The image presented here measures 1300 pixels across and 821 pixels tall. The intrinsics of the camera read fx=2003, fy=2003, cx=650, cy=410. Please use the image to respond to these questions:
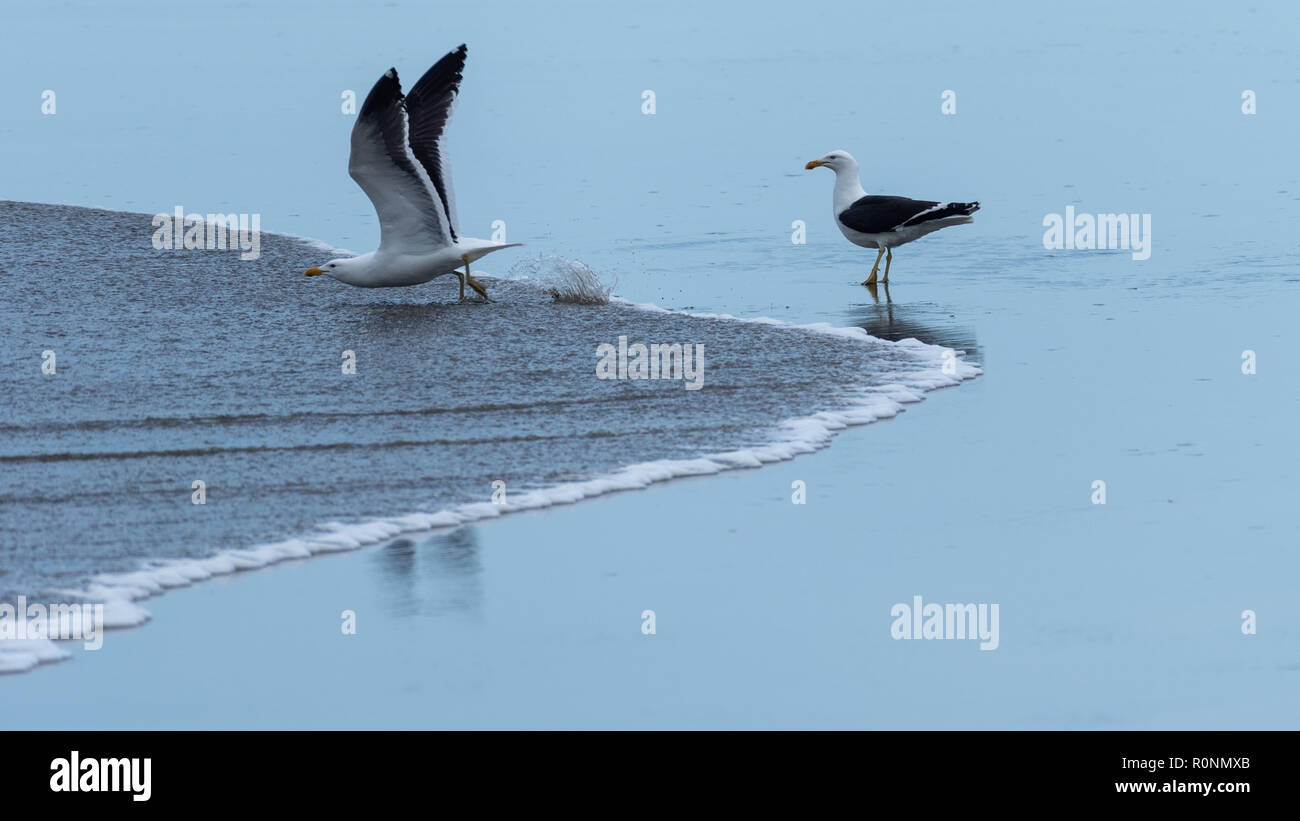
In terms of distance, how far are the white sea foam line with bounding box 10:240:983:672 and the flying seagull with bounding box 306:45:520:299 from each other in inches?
139

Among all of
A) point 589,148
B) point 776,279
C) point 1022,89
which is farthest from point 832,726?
point 1022,89

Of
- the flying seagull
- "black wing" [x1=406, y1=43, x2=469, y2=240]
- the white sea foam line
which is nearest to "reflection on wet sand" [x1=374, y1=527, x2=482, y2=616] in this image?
the white sea foam line

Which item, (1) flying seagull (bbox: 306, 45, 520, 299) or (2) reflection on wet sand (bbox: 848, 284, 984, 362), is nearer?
(2) reflection on wet sand (bbox: 848, 284, 984, 362)

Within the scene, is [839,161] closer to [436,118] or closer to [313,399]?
[436,118]

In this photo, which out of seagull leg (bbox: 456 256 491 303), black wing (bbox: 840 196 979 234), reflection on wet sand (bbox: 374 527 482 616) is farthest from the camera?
black wing (bbox: 840 196 979 234)

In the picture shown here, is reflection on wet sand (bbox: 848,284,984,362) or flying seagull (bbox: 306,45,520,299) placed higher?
flying seagull (bbox: 306,45,520,299)

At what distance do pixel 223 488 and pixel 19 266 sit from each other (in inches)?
267

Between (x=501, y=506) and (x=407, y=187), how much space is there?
516cm

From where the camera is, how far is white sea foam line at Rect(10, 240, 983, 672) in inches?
281

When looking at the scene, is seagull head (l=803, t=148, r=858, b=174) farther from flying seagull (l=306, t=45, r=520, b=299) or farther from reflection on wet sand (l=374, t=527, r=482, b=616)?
reflection on wet sand (l=374, t=527, r=482, b=616)

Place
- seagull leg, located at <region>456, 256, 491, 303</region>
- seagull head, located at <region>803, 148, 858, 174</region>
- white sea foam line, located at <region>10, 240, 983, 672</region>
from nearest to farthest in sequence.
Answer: white sea foam line, located at <region>10, 240, 983, 672</region>
seagull leg, located at <region>456, 256, 491, 303</region>
seagull head, located at <region>803, 148, 858, 174</region>

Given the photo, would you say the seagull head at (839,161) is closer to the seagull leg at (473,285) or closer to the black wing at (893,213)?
the black wing at (893,213)

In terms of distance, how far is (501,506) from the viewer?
27.2ft

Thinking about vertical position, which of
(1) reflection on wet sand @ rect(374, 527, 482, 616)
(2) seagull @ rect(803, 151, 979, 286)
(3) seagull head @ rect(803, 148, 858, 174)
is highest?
(3) seagull head @ rect(803, 148, 858, 174)
